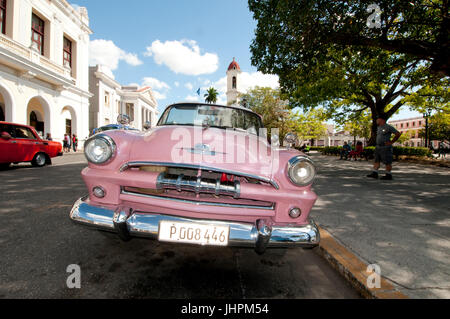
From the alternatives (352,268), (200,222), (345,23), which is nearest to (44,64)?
(345,23)

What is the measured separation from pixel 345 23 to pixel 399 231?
6074mm

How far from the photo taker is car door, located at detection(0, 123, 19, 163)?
266 inches

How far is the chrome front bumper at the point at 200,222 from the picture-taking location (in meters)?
1.67

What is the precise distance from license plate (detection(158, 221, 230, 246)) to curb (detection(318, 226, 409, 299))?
103 cm

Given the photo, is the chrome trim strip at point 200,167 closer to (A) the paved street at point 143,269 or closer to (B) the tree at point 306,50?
(A) the paved street at point 143,269

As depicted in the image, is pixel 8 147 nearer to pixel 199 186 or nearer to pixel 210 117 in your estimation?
pixel 210 117

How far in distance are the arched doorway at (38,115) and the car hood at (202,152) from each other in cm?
2045

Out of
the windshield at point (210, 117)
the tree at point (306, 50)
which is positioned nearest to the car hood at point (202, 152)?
the windshield at point (210, 117)

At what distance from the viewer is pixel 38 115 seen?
63.8 feet

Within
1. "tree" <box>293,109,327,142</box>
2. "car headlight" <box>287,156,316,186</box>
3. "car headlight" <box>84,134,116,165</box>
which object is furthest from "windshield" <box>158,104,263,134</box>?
"tree" <box>293,109,327,142</box>

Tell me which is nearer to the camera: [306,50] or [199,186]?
[199,186]

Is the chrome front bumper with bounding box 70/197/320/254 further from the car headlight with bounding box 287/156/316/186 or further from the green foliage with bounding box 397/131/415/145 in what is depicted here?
the green foliage with bounding box 397/131/415/145

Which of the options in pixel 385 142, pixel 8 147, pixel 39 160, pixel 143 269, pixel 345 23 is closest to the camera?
pixel 143 269
